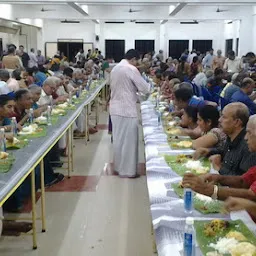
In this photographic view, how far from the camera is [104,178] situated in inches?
206

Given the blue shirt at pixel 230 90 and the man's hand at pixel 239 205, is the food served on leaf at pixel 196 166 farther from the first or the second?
the blue shirt at pixel 230 90

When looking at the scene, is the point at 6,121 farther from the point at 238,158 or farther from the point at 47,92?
the point at 238,158

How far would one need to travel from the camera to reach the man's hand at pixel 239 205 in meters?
2.11

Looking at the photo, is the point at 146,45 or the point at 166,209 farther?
the point at 146,45

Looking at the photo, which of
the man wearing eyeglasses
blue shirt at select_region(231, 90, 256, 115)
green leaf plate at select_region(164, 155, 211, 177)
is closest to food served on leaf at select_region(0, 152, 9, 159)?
green leaf plate at select_region(164, 155, 211, 177)

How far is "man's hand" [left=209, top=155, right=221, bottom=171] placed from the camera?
10.1ft

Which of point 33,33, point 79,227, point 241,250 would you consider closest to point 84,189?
point 79,227

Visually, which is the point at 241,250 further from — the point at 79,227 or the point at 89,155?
the point at 89,155

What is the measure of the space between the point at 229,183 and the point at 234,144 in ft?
1.45

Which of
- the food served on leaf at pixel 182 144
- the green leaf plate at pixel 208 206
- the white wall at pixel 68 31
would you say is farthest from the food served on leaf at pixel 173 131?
the white wall at pixel 68 31

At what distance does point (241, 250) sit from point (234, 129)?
4.78 ft

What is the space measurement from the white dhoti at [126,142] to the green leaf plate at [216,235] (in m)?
3.13

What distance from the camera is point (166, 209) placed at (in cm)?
232

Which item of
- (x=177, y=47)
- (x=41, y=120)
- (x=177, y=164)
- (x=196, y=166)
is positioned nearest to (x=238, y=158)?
(x=196, y=166)
